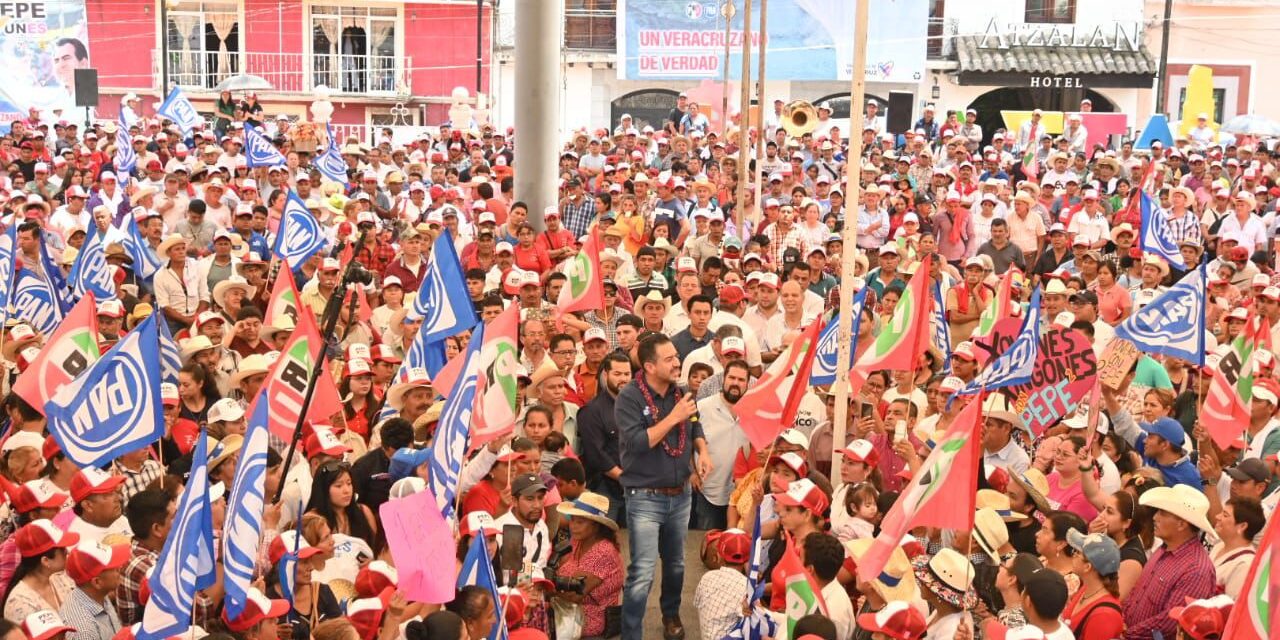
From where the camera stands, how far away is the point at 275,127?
28125 millimetres

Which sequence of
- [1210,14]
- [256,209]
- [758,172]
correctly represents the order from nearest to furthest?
[256,209]
[758,172]
[1210,14]

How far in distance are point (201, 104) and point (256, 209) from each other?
2623 cm

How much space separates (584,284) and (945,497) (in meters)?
5.31

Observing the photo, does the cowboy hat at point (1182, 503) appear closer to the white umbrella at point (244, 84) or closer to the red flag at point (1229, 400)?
the red flag at point (1229, 400)

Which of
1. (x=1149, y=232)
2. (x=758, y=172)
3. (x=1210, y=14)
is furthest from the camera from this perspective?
(x=1210, y=14)

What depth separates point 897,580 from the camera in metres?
7.01

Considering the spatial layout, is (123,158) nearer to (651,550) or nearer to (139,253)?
(139,253)

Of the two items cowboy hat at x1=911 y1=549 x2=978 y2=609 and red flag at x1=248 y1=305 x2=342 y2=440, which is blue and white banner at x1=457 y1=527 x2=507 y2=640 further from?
red flag at x1=248 y1=305 x2=342 y2=440

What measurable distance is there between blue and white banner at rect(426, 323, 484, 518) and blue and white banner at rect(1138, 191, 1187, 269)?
29.5 feet

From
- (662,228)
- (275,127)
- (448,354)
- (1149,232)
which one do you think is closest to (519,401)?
(448,354)

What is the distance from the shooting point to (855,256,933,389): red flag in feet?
31.2

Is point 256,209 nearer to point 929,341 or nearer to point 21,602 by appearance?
point 929,341

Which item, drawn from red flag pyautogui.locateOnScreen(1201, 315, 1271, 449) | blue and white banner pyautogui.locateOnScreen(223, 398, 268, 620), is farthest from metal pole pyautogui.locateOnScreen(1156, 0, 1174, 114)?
blue and white banner pyautogui.locateOnScreen(223, 398, 268, 620)

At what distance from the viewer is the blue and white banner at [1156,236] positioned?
48.2 feet
